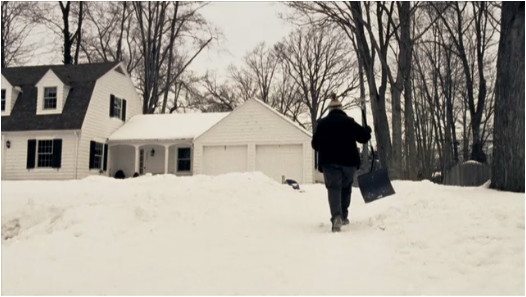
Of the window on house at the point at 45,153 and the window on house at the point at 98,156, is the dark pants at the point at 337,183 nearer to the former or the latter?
the window on house at the point at 98,156

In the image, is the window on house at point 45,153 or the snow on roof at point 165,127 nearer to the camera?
the window on house at point 45,153

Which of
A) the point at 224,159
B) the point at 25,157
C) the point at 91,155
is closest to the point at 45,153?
the point at 25,157

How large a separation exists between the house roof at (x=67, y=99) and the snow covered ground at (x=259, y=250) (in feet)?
52.8

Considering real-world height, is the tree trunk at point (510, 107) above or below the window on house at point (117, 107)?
below

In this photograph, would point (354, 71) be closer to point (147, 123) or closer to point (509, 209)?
point (147, 123)

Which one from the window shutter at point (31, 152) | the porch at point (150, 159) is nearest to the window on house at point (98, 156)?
the porch at point (150, 159)

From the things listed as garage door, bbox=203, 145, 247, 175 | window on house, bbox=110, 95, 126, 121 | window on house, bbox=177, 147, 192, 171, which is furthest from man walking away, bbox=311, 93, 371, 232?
window on house, bbox=110, 95, 126, 121

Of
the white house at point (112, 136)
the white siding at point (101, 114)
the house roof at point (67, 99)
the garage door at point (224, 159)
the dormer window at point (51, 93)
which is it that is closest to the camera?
the white house at point (112, 136)

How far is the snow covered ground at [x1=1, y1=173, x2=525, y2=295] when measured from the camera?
3.60 m

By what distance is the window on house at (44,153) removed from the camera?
855 inches

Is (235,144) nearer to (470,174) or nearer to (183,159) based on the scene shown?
(183,159)

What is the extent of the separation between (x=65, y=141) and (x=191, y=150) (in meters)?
6.49

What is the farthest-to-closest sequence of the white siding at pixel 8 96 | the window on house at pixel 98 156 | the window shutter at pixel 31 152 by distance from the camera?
1. the white siding at pixel 8 96
2. the window on house at pixel 98 156
3. the window shutter at pixel 31 152

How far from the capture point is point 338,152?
5863mm
